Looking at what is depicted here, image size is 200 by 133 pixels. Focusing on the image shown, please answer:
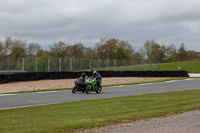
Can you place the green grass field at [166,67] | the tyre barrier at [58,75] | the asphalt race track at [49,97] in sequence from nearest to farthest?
the asphalt race track at [49,97] < the tyre barrier at [58,75] < the green grass field at [166,67]

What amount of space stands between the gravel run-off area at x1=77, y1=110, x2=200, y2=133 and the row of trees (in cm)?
6644

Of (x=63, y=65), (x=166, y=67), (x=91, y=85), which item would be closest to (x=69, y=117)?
(x=91, y=85)

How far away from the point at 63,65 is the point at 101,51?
51.5m

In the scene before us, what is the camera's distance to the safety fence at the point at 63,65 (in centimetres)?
3867

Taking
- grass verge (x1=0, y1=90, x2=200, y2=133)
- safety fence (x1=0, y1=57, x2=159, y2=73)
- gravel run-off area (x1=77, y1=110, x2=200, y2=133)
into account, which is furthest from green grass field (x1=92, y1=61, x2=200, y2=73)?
gravel run-off area (x1=77, y1=110, x2=200, y2=133)

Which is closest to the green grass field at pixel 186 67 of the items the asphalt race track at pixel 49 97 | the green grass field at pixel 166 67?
the green grass field at pixel 166 67

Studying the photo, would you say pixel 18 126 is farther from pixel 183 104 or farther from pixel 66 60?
pixel 66 60

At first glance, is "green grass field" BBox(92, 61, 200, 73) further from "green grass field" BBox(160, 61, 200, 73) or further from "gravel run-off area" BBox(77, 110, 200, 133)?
"gravel run-off area" BBox(77, 110, 200, 133)

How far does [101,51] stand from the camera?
95.6 metres

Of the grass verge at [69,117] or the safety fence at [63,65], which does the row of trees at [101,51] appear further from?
the grass verge at [69,117]

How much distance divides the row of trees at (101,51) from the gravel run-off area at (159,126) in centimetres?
6644

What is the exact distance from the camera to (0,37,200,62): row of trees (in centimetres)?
7612

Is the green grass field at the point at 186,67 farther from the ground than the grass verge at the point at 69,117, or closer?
Answer: farther from the ground

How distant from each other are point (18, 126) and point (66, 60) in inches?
1457
